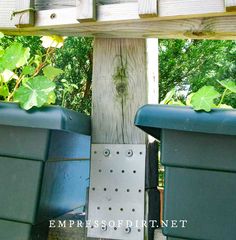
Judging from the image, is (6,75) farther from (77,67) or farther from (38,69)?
(77,67)

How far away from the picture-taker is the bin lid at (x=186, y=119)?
95 centimetres

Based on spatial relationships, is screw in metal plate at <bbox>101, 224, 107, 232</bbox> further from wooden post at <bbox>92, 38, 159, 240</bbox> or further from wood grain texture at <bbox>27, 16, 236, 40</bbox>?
wood grain texture at <bbox>27, 16, 236, 40</bbox>

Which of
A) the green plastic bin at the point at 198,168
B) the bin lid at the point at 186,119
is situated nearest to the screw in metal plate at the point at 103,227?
the green plastic bin at the point at 198,168

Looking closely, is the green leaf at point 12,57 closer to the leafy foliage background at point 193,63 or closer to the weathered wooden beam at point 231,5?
the weathered wooden beam at point 231,5

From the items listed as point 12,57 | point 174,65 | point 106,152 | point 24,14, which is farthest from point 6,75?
point 174,65

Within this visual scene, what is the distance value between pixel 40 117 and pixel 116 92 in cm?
33

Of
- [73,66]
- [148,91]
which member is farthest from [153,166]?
[73,66]

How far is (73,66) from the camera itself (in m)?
5.01

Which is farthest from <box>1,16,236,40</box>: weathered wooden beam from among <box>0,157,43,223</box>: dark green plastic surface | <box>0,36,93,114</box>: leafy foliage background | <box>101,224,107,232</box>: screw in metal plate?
<box>0,36,93,114</box>: leafy foliage background

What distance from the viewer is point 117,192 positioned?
3.97ft

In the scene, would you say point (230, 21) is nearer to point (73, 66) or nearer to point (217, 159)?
point (217, 159)

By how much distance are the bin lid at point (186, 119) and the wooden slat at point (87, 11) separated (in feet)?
1.13

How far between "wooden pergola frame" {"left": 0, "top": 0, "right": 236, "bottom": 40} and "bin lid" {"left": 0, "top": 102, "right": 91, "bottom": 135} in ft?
1.00

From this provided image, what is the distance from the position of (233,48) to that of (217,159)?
4.94m
